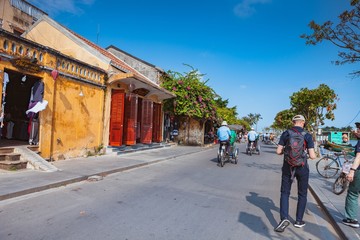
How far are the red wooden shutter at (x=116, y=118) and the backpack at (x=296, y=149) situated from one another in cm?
993

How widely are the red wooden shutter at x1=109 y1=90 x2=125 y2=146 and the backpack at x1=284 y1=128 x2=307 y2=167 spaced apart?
32.6 feet

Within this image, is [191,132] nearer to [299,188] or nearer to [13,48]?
[13,48]

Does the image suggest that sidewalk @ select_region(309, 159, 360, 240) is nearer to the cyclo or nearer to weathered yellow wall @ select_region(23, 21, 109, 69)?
the cyclo

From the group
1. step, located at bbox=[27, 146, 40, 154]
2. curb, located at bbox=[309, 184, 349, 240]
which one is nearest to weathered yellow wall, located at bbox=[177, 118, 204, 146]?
step, located at bbox=[27, 146, 40, 154]

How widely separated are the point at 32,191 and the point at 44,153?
397 cm

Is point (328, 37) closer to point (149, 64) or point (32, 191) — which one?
point (32, 191)

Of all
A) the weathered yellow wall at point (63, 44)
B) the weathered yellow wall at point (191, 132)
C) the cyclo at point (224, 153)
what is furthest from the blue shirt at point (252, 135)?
the weathered yellow wall at point (63, 44)

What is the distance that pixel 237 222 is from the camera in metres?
4.86

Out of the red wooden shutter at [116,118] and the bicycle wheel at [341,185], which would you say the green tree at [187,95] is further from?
the bicycle wheel at [341,185]

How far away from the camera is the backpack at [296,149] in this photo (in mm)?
4594

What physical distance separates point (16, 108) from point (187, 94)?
40.8 ft

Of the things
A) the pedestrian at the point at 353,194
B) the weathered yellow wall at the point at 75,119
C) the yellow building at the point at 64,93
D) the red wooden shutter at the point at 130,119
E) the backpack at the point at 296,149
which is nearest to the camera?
the backpack at the point at 296,149

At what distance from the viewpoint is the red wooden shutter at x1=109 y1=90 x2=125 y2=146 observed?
13.5 m

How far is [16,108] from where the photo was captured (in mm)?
12086
